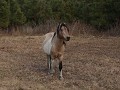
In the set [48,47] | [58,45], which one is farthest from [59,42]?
[48,47]

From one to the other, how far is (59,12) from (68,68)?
1131cm

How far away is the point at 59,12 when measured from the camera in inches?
779

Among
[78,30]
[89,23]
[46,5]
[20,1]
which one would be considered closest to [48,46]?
[78,30]

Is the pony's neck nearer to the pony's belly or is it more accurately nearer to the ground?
the pony's belly

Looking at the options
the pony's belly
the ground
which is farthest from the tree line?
the pony's belly

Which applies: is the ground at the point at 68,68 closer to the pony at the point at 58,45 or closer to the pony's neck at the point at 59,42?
the pony at the point at 58,45

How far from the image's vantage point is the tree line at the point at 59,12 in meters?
17.3

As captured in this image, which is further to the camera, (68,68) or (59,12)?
(59,12)

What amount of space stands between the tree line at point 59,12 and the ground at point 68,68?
4453mm

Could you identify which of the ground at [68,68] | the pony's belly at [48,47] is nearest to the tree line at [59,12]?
the ground at [68,68]

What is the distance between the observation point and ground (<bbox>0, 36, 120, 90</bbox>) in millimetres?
7152

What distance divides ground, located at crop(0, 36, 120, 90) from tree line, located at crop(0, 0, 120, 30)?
4.45 m

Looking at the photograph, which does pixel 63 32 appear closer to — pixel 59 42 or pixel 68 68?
pixel 59 42

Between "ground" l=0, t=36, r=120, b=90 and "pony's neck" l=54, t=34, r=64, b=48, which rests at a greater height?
"pony's neck" l=54, t=34, r=64, b=48
